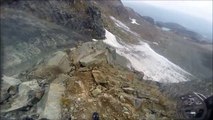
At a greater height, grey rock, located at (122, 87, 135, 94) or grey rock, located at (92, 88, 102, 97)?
grey rock, located at (92, 88, 102, 97)

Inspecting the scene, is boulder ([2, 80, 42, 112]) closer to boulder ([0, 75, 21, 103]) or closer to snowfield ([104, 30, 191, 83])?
boulder ([0, 75, 21, 103])

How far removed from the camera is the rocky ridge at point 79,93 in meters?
14.1

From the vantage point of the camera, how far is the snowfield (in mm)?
38125

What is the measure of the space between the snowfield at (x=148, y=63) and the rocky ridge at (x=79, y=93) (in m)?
19.1

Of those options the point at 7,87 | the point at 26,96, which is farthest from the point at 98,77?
the point at 7,87

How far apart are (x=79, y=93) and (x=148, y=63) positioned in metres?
27.7

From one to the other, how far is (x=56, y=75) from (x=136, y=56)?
26.0 m

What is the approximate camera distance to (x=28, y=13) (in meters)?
29.7

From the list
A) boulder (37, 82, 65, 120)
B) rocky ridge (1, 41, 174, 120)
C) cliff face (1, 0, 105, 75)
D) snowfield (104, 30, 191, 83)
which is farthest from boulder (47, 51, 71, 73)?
snowfield (104, 30, 191, 83)

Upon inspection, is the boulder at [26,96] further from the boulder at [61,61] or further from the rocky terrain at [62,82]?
the boulder at [61,61]

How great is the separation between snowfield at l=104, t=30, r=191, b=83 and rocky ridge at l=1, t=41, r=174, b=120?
1913cm

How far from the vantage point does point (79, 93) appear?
14.9m

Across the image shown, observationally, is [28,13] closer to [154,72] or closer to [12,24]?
[12,24]

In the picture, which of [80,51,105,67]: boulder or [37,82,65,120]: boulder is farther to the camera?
[80,51,105,67]: boulder
